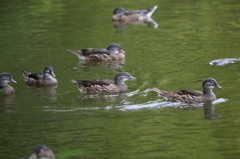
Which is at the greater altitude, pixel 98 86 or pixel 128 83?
pixel 128 83

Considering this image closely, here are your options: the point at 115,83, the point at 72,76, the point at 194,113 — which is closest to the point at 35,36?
the point at 72,76

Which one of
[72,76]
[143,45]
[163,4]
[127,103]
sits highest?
[163,4]

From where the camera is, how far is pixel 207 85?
42.5ft

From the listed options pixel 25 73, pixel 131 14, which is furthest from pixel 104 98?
pixel 131 14

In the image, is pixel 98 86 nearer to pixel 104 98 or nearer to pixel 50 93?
pixel 104 98

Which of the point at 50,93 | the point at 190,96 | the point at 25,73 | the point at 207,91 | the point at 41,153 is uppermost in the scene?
the point at 25,73

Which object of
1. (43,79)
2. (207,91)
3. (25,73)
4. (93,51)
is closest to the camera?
(207,91)

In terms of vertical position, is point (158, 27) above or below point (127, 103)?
above

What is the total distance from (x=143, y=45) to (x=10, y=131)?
9.35m

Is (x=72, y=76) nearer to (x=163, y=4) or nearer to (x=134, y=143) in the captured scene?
(x=134, y=143)

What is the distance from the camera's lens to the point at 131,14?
26078 mm

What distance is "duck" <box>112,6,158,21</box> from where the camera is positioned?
25669mm


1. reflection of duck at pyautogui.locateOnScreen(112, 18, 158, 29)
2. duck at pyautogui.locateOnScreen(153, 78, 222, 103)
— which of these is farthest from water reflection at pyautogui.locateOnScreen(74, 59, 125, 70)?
reflection of duck at pyautogui.locateOnScreen(112, 18, 158, 29)

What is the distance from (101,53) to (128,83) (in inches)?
140
